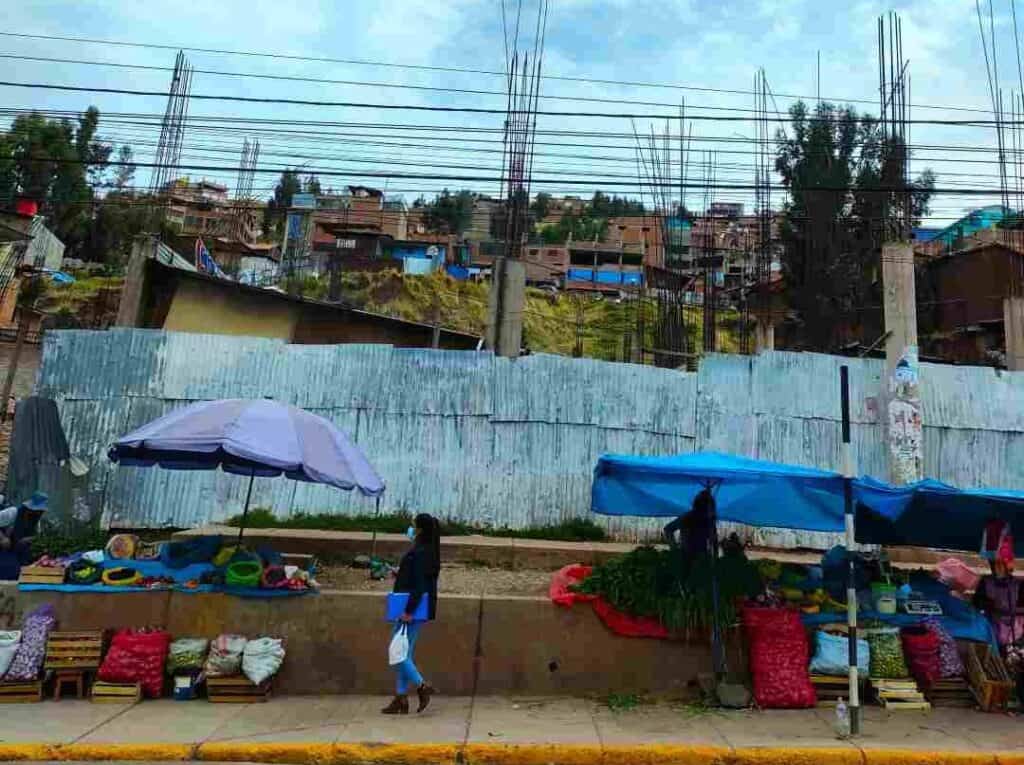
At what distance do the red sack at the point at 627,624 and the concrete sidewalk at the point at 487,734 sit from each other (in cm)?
68

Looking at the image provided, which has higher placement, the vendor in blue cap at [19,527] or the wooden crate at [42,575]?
the vendor in blue cap at [19,527]

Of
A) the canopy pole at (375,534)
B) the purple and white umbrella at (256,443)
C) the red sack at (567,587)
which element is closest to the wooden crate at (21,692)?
the purple and white umbrella at (256,443)

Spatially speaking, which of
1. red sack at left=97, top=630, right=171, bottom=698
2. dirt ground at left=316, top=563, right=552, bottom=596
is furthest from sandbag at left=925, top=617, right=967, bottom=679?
red sack at left=97, top=630, right=171, bottom=698

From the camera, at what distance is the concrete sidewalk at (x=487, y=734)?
18.0 ft

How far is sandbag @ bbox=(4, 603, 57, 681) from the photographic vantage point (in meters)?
6.79

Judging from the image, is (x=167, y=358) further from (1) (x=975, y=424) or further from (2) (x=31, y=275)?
(2) (x=31, y=275)

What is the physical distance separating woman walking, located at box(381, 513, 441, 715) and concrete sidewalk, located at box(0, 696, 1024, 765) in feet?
0.61

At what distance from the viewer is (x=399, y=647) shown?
20.7 ft

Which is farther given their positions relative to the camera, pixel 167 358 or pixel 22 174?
pixel 22 174

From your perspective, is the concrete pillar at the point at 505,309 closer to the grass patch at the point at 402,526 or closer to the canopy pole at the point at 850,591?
the grass patch at the point at 402,526

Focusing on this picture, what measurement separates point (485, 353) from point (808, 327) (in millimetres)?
18384

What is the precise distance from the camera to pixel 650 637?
23.4 ft

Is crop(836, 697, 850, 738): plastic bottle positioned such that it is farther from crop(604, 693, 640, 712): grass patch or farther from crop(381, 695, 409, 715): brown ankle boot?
crop(381, 695, 409, 715): brown ankle boot

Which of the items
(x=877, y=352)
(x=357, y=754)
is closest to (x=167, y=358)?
(x=357, y=754)
